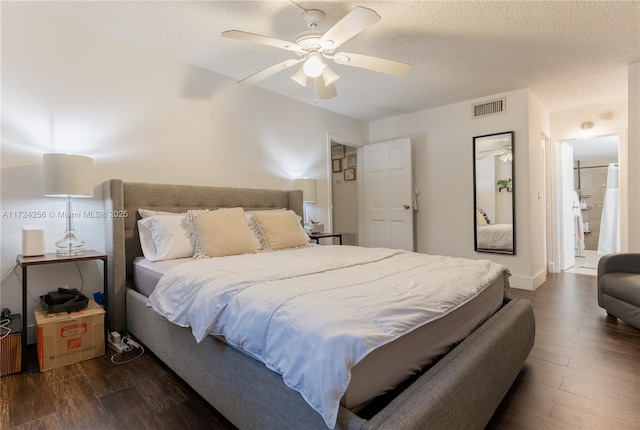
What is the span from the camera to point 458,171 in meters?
4.51

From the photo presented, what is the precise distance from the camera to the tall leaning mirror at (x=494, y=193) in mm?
4094

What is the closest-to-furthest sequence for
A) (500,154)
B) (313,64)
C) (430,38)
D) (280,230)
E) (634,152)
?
(313,64)
(430,38)
(280,230)
(634,152)
(500,154)

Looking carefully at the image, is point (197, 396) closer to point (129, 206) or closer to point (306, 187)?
point (129, 206)

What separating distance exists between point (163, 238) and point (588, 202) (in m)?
8.72

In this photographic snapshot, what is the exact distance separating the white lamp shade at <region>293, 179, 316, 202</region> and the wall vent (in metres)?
2.39

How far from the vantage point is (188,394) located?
175 cm

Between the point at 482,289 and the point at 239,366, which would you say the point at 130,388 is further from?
the point at 482,289

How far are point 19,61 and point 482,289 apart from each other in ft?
11.3

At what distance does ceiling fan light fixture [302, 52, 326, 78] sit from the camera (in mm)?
2246

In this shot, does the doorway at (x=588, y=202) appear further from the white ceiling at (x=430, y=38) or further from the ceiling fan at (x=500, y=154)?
the white ceiling at (x=430, y=38)

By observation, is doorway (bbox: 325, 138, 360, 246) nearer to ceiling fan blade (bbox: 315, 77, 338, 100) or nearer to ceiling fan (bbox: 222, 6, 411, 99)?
ceiling fan blade (bbox: 315, 77, 338, 100)

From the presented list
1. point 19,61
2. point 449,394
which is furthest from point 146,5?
point 449,394

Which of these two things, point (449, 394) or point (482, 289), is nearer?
point (449, 394)

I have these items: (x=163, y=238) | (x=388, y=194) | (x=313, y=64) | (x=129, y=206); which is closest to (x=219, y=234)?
(x=163, y=238)
